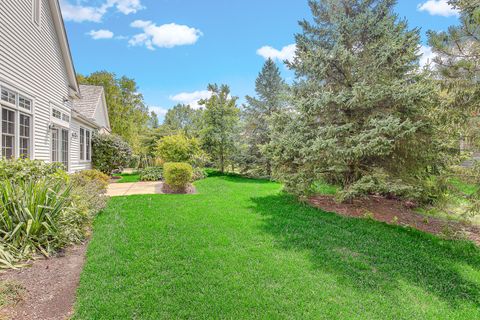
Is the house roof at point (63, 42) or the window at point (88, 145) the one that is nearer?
the house roof at point (63, 42)

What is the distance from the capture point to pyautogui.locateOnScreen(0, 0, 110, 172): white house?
6.74m

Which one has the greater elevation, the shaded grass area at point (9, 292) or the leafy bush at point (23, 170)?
the leafy bush at point (23, 170)

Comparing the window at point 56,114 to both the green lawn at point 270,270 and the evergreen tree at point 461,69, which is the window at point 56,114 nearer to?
the green lawn at point 270,270

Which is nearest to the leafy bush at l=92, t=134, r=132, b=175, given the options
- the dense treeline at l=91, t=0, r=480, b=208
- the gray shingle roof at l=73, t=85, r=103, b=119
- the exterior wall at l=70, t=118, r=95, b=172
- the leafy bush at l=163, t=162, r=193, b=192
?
the exterior wall at l=70, t=118, r=95, b=172

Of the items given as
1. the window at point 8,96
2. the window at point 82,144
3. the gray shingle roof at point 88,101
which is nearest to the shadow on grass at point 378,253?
the window at point 8,96

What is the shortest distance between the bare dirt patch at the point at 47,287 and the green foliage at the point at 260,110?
12754 millimetres

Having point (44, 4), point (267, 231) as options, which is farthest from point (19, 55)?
point (267, 231)

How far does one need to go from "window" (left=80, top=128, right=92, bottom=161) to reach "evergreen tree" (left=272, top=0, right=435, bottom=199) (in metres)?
10.6

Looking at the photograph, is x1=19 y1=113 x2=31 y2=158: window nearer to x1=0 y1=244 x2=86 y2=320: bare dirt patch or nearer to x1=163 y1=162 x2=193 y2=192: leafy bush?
x1=163 y1=162 x2=193 y2=192: leafy bush

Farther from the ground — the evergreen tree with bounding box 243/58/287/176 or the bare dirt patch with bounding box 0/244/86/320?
the evergreen tree with bounding box 243/58/287/176

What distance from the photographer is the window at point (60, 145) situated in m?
9.91

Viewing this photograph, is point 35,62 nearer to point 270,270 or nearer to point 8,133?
point 8,133

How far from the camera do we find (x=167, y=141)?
14.1 m

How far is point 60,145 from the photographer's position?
1034 centimetres
